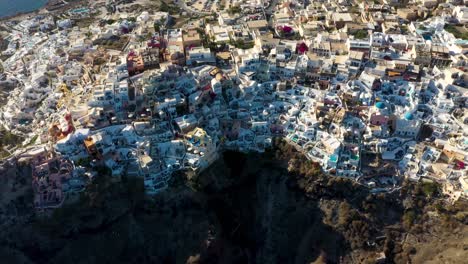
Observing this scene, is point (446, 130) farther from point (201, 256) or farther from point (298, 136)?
point (201, 256)

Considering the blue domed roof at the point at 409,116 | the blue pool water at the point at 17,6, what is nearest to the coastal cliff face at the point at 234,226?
the blue domed roof at the point at 409,116

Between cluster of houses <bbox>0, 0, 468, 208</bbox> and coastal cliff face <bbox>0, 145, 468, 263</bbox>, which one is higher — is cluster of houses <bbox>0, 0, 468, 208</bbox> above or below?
above

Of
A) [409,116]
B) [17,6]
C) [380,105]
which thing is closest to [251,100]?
[380,105]

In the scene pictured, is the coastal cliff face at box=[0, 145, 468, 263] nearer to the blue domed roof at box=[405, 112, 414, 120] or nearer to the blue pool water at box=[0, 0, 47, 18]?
the blue domed roof at box=[405, 112, 414, 120]

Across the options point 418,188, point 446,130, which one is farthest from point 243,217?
point 446,130

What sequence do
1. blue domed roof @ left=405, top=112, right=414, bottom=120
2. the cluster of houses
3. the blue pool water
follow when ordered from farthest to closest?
the blue pool water, blue domed roof @ left=405, top=112, right=414, bottom=120, the cluster of houses

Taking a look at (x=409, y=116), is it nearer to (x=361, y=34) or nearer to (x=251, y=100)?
(x=361, y=34)

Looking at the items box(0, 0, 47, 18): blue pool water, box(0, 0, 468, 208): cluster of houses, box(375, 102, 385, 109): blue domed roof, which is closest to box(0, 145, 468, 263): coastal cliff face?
box(0, 0, 468, 208): cluster of houses

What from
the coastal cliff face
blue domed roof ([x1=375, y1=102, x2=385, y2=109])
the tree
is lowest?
the coastal cliff face
